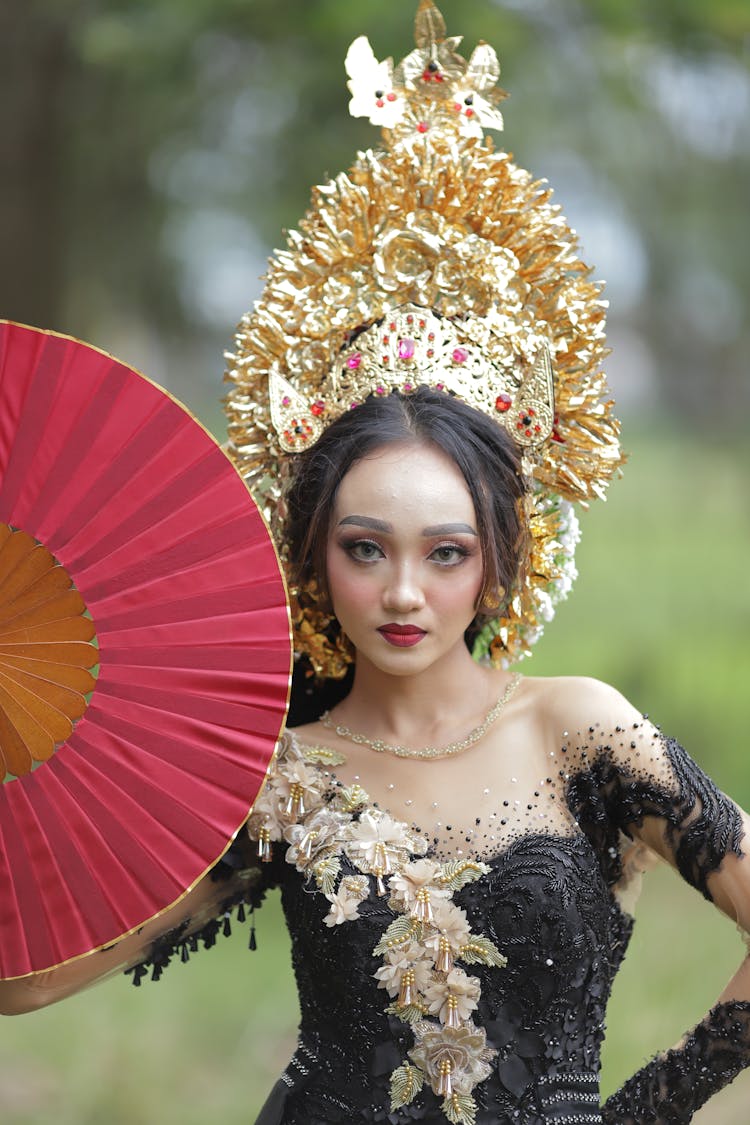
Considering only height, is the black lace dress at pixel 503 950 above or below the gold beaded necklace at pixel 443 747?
below

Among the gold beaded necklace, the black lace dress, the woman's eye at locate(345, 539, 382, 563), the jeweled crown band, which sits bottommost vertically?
the black lace dress

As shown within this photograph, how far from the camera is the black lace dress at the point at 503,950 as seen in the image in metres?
2.18

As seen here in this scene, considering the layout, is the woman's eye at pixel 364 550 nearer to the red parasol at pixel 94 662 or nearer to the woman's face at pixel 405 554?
the woman's face at pixel 405 554

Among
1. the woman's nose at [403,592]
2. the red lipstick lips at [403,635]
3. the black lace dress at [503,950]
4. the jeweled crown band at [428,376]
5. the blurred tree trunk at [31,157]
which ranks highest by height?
the blurred tree trunk at [31,157]

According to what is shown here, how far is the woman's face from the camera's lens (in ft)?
7.22

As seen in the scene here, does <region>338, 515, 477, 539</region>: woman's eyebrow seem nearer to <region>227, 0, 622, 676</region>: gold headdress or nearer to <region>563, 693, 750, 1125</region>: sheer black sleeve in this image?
<region>227, 0, 622, 676</region>: gold headdress

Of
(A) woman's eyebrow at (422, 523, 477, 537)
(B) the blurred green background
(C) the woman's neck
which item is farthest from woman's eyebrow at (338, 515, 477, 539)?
(B) the blurred green background

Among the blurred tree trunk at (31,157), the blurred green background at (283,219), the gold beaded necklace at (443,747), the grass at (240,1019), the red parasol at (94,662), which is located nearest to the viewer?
the red parasol at (94,662)

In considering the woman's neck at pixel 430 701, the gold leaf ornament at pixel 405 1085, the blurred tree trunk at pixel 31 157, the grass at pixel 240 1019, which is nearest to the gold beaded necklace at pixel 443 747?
the woman's neck at pixel 430 701

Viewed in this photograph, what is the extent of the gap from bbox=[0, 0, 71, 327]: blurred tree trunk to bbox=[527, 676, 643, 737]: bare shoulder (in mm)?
3814

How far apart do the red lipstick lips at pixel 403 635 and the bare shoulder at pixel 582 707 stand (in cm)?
25

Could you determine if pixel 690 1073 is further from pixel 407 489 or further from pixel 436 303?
pixel 436 303

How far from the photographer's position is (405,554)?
7.22ft

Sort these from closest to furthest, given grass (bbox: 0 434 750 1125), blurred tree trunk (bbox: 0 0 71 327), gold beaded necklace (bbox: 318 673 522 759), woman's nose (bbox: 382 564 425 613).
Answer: woman's nose (bbox: 382 564 425 613), gold beaded necklace (bbox: 318 673 522 759), grass (bbox: 0 434 750 1125), blurred tree trunk (bbox: 0 0 71 327)
